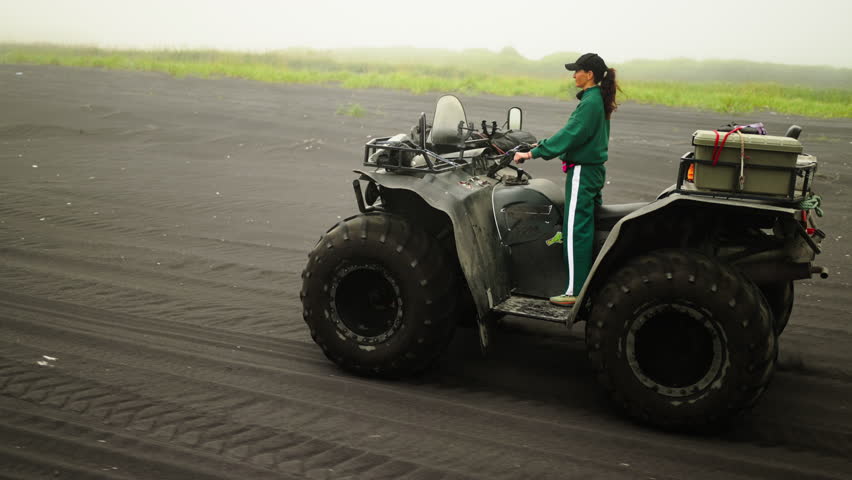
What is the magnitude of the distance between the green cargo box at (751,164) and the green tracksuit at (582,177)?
31.7 inches

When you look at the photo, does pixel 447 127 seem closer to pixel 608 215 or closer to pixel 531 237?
pixel 531 237

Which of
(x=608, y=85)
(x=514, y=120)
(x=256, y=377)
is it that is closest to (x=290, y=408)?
(x=256, y=377)

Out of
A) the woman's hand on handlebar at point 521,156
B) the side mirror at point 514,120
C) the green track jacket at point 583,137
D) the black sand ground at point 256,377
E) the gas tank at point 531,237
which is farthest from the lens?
the side mirror at point 514,120

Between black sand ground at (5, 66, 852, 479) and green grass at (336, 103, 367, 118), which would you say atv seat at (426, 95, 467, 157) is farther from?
green grass at (336, 103, 367, 118)

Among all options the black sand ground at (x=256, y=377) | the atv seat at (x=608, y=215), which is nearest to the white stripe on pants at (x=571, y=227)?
the atv seat at (x=608, y=215)

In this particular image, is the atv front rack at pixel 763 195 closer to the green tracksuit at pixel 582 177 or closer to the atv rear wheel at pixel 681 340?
the atv rear wheel at pixel 681 340

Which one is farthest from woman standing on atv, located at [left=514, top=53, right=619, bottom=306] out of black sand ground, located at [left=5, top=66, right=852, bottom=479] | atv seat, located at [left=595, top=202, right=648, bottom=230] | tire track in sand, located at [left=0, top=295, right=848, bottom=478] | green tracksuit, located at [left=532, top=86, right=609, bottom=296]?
tire track in sand, located at [left=0, top=295, right=848, bottom=478]

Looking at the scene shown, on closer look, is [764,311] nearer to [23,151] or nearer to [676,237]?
[676,237]

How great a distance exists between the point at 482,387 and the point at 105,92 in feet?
70.8

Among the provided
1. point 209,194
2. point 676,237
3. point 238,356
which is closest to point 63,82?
point 209,194

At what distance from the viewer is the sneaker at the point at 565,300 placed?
562 centimetres

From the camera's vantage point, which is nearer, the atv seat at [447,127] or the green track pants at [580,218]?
the green track pants at [580,218]

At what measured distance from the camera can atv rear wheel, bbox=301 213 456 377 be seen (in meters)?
5.46

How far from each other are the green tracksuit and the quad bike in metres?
0.17
